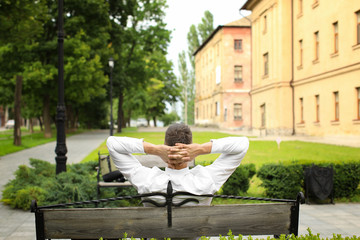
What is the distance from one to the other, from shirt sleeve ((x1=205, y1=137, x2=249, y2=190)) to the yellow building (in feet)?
69.4

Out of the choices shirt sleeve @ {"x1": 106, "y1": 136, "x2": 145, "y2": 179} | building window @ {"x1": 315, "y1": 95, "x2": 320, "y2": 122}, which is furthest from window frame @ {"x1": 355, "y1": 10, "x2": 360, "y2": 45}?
shirt sleeve @ {"x1": 106, "y1": 136, "x2": 145, "y2": 179}

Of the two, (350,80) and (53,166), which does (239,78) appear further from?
(53,166)

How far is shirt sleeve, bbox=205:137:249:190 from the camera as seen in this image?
10.1 ft

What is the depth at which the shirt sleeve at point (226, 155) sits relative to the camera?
10.1ft

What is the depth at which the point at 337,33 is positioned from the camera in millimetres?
25125

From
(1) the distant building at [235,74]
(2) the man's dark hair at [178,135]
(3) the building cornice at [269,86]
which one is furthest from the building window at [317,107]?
(2) the man's dark hair at [178,135]

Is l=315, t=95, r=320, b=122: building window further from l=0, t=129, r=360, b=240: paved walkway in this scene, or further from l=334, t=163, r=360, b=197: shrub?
l=0, t=129, r=360, b=240: paved walkway

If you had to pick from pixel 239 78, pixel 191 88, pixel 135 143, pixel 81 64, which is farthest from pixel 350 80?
pixel 191 88

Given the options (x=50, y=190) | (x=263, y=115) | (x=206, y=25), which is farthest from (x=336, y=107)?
(x=206, y=25)

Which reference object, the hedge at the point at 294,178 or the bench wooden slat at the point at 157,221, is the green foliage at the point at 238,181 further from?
the bench wooden slat at the point at 157,221

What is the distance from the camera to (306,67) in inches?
1168

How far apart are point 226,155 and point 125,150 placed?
0.78m

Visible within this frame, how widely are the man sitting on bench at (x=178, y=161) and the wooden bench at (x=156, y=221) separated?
0.68 ft

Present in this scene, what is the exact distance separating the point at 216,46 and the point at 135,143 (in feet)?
181
